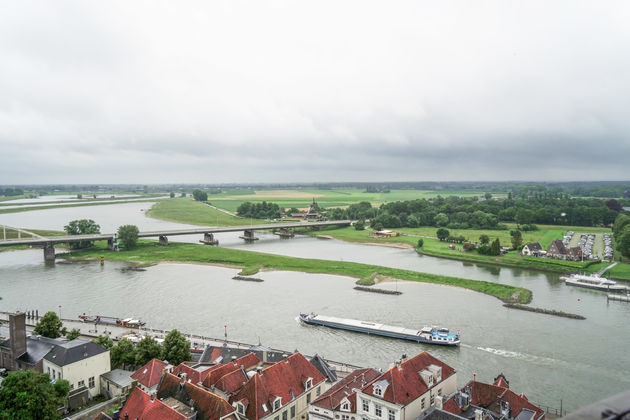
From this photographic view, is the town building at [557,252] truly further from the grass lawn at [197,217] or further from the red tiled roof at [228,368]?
the grass lawn at [197,217]

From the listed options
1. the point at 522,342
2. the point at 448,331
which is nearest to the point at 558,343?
Answer: the point at 522,342

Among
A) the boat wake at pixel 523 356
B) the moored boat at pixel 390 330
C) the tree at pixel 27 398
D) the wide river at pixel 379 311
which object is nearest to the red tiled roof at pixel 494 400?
the wide river at pixel 379 311

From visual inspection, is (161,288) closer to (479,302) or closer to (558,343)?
(479,302)

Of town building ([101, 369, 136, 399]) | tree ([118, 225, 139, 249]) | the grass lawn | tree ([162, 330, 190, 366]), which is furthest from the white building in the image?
the grass lawn

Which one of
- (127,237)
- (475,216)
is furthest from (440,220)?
(127,237)

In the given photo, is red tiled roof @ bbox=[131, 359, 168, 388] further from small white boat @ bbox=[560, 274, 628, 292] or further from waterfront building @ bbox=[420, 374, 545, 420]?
small white boat @ bbox=[560, 274, 628, 292]
